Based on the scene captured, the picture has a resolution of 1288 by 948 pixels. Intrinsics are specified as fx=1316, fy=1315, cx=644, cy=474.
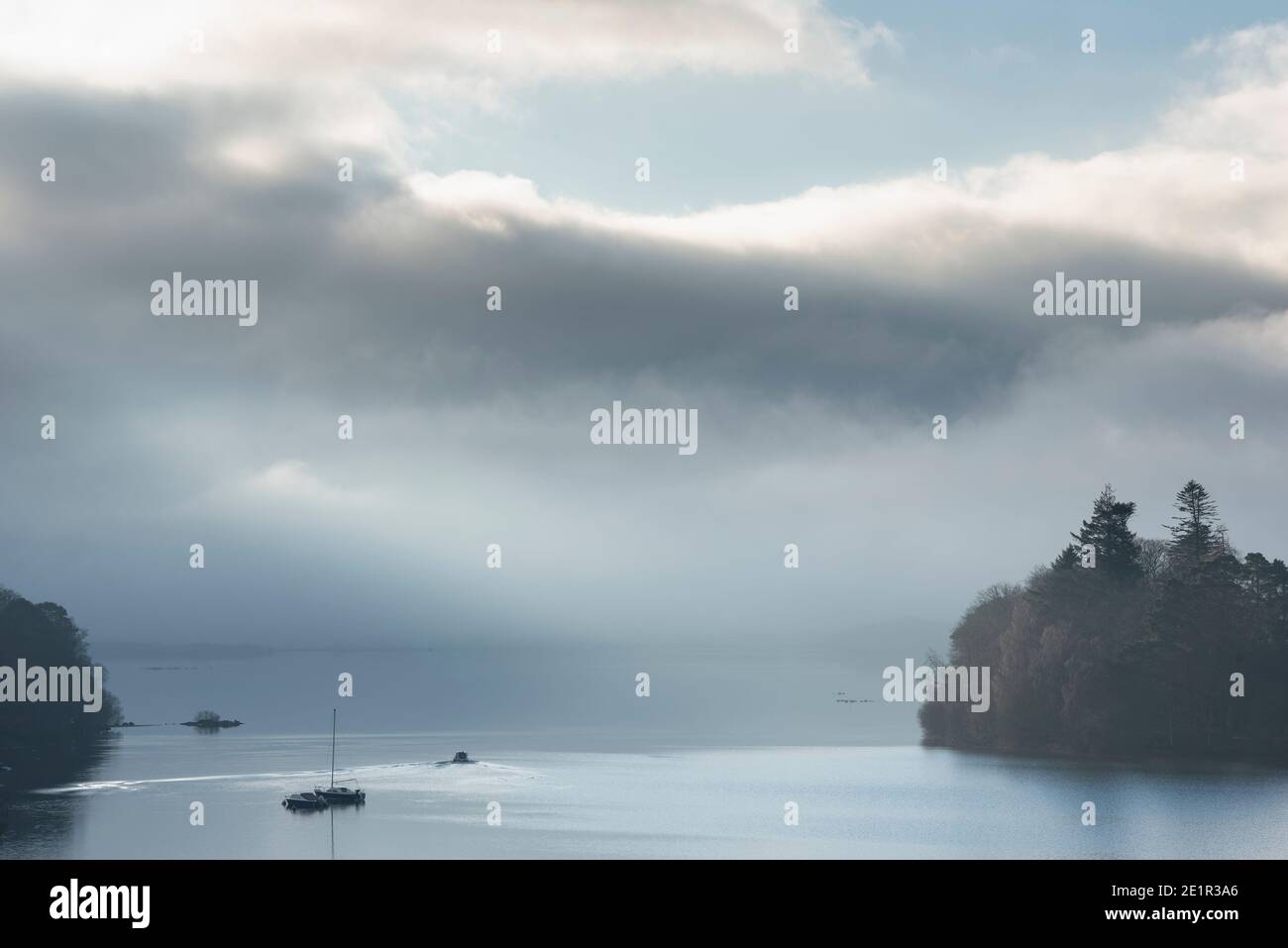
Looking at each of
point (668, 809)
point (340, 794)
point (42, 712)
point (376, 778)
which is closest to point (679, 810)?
point (668, 809)

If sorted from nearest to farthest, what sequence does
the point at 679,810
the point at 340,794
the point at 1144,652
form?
the point at 679,810
the point at 340,794
the point at 1144,652

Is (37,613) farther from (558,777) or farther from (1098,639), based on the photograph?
(1098,639)

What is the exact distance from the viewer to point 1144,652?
412 feet

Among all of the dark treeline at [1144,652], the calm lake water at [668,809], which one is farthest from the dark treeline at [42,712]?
the dark treeline at [1144,652]

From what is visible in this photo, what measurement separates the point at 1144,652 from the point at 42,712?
124 m

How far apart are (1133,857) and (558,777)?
65.7m

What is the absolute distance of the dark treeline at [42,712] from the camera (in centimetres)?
14312

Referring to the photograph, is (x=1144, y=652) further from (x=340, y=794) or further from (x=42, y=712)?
(x=42, y=712)

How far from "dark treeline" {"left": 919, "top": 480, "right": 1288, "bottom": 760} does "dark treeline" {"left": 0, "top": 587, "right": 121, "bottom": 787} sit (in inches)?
3845

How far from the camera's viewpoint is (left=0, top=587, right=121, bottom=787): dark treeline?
143 meters

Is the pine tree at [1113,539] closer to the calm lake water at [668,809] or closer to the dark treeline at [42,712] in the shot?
the calm lake water at [668,809]

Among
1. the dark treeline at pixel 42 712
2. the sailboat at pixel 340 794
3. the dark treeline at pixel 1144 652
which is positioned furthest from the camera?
the dark treeline at pixel 42 712

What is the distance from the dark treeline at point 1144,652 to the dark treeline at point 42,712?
9766 centimetres

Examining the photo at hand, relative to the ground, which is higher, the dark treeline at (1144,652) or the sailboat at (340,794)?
the dark treeline at (1144,652)
